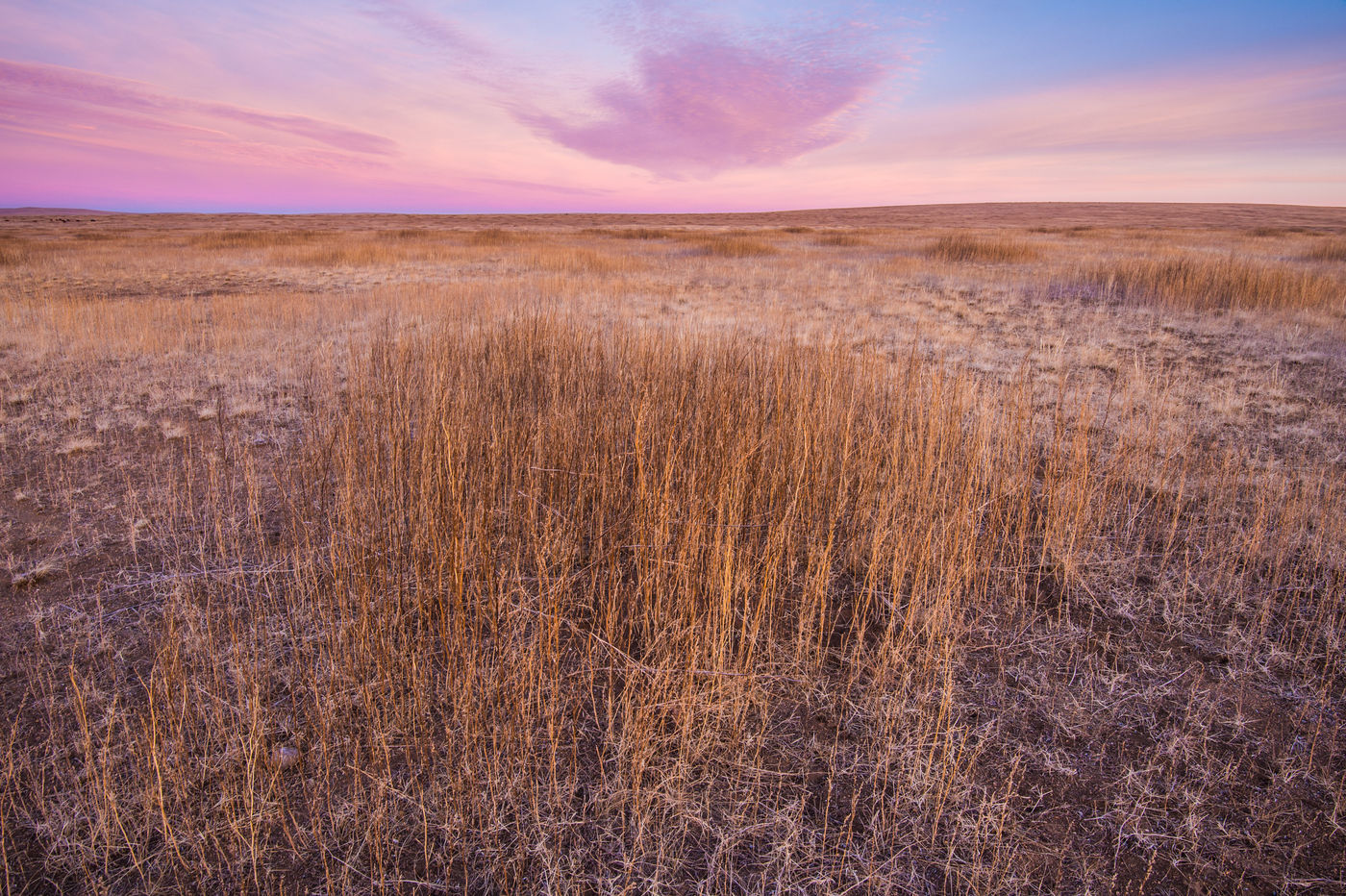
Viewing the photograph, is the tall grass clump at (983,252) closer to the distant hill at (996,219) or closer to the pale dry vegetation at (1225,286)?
the pale dry vegetation at (1225,286)

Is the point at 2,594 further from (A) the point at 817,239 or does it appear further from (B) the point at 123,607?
(A) the point at 817,239

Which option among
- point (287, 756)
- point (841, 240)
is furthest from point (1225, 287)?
point (841, 240)

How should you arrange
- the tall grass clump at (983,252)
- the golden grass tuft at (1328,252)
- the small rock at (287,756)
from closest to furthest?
the small rock at (287,756) < the golden grass tuft at (1328,252) < the tall grass clump at (983,252)

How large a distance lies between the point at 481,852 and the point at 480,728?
0.33 meters

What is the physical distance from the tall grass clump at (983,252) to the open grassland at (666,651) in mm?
14017

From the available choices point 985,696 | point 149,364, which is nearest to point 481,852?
point 985,696

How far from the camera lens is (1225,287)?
1034cm

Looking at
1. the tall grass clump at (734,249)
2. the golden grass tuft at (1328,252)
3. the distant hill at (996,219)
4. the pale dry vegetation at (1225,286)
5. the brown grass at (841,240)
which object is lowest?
the pale dry vegetation at (1225,286)

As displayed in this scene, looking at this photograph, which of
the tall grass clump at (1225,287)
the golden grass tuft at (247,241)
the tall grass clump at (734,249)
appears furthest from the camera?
the golden grass tuft at (247,241)

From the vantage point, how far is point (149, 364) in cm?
658

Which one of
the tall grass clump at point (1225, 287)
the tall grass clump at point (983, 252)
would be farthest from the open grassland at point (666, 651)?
the tall grass clump at point (983, 252)

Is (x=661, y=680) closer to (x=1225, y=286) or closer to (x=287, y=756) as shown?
(x=287, y=756)

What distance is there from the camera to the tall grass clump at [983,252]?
56.8ft

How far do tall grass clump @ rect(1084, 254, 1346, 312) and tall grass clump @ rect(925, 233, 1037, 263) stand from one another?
5436 millimetres
